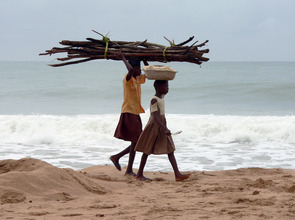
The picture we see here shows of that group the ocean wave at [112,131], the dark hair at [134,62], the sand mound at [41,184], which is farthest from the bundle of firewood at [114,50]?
the ocean wave at [112,131]

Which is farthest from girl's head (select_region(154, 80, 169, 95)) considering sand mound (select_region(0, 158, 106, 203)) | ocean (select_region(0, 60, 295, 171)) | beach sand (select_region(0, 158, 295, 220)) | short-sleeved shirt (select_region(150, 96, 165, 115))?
ocean (select_region(0, 60, 295, 171))

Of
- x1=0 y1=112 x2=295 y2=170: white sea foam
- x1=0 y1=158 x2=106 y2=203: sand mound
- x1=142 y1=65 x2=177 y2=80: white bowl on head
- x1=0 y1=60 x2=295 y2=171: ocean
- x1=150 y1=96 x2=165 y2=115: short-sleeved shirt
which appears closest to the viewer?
x1=0 y1=158 x2=106 y2=203: sand mound

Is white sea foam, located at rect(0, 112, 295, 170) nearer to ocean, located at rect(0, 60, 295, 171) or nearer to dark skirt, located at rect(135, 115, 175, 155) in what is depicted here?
ocean, located at rect(0, 60, 295, 171)

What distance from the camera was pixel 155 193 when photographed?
437 centimetres

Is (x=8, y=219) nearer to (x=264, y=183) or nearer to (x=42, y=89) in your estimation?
(x=264, y=183)

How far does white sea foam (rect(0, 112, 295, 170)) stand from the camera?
763 centimetres

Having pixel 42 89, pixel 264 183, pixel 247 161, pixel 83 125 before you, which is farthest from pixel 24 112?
pixel 264 183

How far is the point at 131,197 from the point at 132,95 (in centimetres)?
194

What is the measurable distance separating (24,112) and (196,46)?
43.0ft

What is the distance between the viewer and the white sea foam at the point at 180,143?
25.0 feet

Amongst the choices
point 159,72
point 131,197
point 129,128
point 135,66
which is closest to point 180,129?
point 129,128

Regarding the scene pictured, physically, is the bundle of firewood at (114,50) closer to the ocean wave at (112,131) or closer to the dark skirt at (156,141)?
the dark skirt at (156,141)

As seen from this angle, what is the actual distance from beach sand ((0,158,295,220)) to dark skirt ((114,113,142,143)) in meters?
0.68

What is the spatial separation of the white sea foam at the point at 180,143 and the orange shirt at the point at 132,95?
173 centimetres
